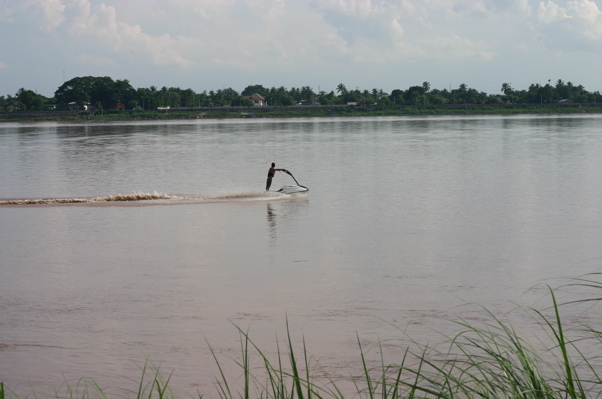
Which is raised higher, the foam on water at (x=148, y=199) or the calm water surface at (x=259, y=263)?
the foam on water at (x=148, y=199)

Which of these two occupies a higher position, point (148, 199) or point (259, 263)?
point (148, 199)

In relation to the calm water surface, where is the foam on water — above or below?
above

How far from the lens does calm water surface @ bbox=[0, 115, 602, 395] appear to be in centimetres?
1313

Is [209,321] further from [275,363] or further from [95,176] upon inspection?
[95,176]

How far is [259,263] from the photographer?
19578 millimetres

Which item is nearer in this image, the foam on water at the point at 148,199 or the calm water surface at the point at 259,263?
the calm water surface at the point at 259,263

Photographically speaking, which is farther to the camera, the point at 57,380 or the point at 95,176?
the point at 95,176

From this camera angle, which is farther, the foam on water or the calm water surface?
the foam on water

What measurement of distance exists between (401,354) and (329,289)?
4.11m

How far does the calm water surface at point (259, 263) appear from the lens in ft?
43.1

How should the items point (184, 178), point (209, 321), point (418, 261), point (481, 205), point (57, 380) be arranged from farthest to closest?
1. point (184, 178)
2. point (481, 205)
3. point (418, 261)
4. point (209, 321)
5. point (57, 380)

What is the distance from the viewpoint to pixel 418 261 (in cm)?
1939

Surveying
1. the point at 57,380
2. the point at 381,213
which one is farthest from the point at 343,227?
the point at 57,380

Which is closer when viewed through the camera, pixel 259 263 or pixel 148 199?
pixel 259 263
